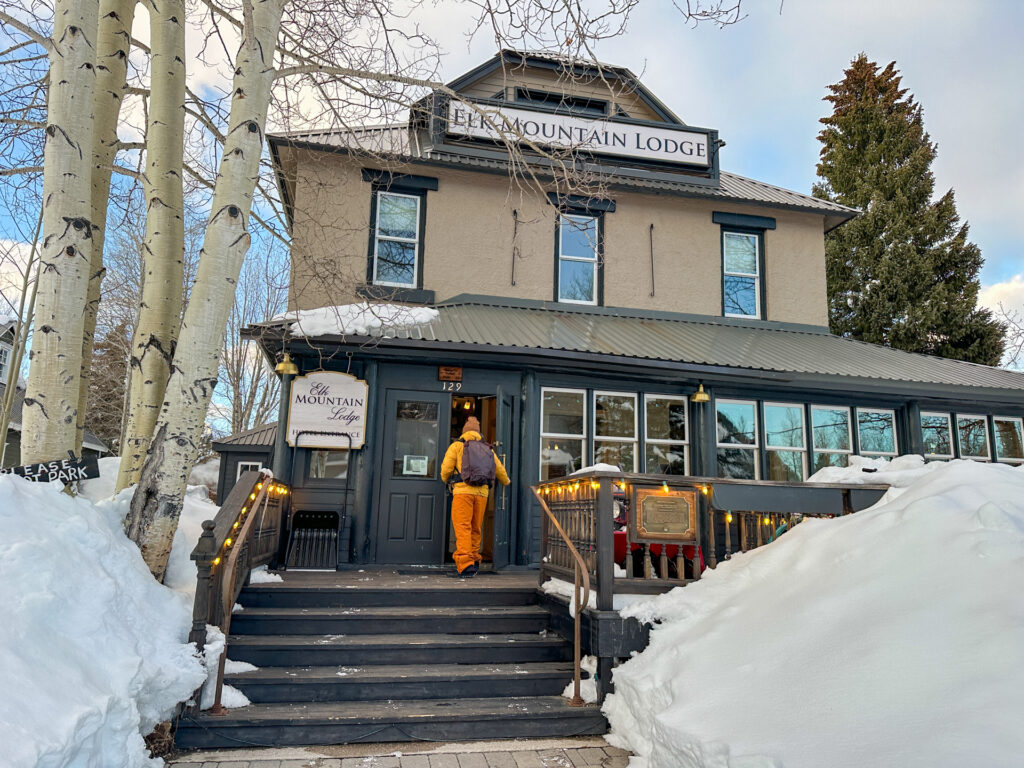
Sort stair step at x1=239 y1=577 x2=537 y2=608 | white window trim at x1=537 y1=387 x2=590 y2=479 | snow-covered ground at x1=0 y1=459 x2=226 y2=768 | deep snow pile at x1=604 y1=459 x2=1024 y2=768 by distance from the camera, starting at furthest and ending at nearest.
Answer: white window trim at x1=537 y1=387 x2=590 y2=479, stair step at x1=239 y1=577 x2=537 y2=608, snow-covered ground at x1=0 y1=459 x2=226 y2=768, deep snow pile at x1=604 y1=459 x2=1024 y2=768

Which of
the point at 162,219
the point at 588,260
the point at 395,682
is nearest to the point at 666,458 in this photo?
the point at 588,260

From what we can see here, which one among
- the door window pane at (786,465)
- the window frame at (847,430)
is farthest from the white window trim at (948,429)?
the door window pane at (786,465)

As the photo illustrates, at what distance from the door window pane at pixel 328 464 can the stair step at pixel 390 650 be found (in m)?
3.37

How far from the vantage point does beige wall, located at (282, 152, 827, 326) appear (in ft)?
34.1

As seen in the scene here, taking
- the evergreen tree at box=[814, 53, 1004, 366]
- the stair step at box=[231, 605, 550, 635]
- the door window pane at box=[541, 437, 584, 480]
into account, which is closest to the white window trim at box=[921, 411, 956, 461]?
the door window pane at box=[541, 437, 584, 480]

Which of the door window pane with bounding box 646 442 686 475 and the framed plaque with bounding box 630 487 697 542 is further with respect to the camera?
the door window pane with bounding box 646 442 686 475

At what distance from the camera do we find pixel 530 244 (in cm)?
1109

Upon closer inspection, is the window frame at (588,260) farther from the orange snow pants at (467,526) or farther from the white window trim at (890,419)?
the white window trim at (890,419)

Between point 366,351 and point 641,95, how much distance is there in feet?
26.4

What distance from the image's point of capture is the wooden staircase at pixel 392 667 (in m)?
4.58

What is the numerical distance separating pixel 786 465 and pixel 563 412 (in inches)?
154

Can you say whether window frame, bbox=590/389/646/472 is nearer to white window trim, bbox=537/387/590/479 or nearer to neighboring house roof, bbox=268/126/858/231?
white window trim, bbox=537/387/590/479

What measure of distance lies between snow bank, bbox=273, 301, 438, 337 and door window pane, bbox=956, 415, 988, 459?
9.35 metres

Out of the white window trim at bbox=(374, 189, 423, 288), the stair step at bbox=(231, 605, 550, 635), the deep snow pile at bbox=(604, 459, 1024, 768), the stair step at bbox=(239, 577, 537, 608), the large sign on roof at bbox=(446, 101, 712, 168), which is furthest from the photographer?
the large sign on roof at bbox=(446, 101, 712, 168)
